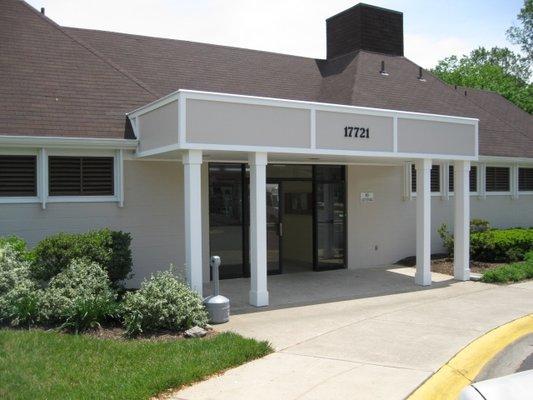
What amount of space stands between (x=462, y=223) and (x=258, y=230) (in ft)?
18.6

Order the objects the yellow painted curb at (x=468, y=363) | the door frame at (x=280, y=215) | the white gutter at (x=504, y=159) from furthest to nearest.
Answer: the white gutter at (x=504, y=159), the door frame at (x=280, y=215), the yellow painted curb at (x=468, y=363)

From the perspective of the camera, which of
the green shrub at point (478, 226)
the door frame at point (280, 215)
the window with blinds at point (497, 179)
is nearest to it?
the door frame at point (280, 215)

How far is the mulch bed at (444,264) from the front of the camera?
14.1 metres

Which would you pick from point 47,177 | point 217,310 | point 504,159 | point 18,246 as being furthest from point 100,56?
point 504,159

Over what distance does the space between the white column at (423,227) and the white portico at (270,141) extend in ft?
0.07

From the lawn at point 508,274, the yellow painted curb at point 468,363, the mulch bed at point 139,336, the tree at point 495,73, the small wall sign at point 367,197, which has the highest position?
the tree at point 495,73

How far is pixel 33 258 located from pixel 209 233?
4.14 m

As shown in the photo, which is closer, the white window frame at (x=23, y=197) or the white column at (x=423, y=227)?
the white window frame at (x=23, y=197)

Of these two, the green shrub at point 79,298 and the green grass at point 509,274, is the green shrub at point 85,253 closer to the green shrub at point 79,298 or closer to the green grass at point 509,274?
the green shrub at point 79,298

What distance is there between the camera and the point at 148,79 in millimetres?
13641

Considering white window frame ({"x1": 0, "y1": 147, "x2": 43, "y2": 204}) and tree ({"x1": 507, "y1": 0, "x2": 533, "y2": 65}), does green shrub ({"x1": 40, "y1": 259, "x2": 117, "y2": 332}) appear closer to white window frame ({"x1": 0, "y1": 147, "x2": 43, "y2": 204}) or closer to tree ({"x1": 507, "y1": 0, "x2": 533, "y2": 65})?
white window frame ({"x1": 0, "y1": 147, "x2": 43, "y2": 204})

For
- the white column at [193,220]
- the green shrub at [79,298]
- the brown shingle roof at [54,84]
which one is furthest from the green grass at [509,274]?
the brown shingle roof at [54,84]

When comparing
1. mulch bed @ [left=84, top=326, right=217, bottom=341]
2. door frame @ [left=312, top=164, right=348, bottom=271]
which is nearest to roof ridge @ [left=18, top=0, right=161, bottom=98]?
door frame @ [left=312, top=164, right=348, bottom=271]

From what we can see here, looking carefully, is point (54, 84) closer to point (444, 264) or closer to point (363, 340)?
point (363, 340)
